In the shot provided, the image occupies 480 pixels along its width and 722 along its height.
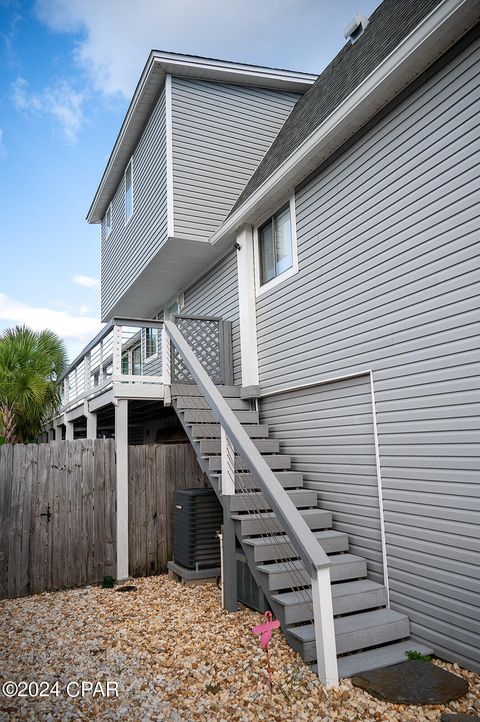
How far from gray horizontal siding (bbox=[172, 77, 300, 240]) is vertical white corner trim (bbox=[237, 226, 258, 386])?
0.94m

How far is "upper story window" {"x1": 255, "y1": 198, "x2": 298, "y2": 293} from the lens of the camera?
6.30 meters

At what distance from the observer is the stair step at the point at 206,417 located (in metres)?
6.34

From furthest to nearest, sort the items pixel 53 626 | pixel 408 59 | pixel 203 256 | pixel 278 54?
pixel 278 54 < pixel 203 256 < pixel 53 626 < pixel 408 59

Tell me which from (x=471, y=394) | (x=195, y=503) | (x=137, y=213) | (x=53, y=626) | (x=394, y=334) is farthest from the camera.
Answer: (x=137, y=213)

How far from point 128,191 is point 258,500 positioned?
26.3 ft

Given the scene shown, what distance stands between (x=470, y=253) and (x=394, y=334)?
3.24 ft

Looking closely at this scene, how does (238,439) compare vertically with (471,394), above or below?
below

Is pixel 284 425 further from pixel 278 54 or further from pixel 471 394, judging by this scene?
pixel 278 54

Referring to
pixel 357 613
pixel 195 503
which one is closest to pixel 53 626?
pixel 195 503

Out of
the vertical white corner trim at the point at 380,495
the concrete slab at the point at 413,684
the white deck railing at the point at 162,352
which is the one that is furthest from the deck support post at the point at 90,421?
the concrete slab at the point at 413,684

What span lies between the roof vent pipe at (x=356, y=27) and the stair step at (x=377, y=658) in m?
7.50

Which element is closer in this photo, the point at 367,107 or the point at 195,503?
the point at 367,107

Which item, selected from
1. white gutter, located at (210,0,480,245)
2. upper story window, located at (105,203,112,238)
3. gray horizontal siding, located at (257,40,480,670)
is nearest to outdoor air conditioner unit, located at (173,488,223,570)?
gray horizontal siding, located at (257,40,480,670)

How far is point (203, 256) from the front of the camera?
8.44m
